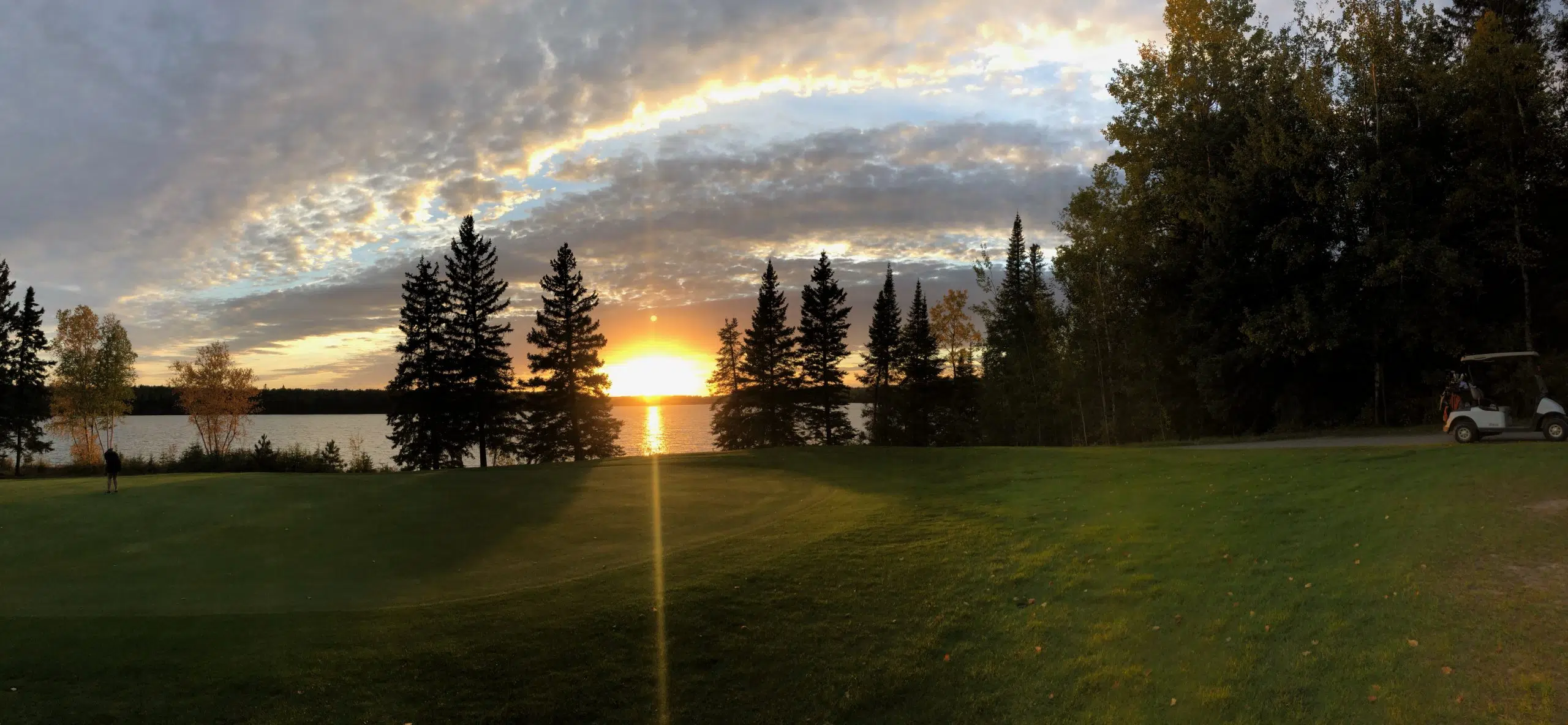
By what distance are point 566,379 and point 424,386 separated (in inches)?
366

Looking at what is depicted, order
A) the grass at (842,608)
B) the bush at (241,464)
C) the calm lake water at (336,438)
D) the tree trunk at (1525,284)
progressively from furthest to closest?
the calm lake water at (336,438), the bush at (241,464), the tree trunk at (1525,284), the grass at (842,608)

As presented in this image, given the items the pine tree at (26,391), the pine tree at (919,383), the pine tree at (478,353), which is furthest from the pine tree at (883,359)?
the pine tree at (26,391)

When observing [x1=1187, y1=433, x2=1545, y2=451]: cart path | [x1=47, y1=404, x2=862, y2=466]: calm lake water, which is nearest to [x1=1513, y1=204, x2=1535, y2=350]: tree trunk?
[x1=1187, y1=433, x2=1545, y2=451]: cart path

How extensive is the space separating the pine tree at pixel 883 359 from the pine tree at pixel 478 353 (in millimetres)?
31272

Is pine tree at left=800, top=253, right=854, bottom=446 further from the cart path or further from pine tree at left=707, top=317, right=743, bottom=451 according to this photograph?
the cart path

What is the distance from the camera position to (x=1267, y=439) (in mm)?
26609

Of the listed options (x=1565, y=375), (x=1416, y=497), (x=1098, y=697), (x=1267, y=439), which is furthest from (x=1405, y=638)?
(x=1565, y=375)

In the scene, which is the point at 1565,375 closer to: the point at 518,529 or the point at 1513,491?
the point at 1513,491

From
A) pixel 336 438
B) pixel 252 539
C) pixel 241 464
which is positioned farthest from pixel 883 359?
pixel 336 438

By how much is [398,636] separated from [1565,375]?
38.1 metres

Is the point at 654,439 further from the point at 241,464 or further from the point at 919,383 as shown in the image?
the point at 241,464

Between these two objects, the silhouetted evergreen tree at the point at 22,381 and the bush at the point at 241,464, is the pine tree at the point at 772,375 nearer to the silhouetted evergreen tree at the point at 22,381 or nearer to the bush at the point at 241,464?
the bush at the point at 241,464

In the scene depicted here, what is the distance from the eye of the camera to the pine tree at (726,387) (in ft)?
216

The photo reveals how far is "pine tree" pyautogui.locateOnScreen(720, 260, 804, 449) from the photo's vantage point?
204 feet
